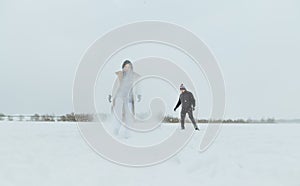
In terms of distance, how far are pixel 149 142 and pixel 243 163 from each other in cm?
264

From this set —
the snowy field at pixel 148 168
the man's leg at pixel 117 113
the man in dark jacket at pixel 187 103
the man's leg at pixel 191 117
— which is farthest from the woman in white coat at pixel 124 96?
the man's leg at pixel 191 117

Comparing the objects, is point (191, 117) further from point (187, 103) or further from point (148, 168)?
point (148, 168)

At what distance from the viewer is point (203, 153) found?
6160 mm

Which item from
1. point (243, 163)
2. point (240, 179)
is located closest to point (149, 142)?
point (243, 163)

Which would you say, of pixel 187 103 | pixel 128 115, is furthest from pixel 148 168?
pixel 187 103

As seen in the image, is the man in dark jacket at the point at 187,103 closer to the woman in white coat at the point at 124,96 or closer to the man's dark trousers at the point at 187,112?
the man's dark trousers at the point at 187,112

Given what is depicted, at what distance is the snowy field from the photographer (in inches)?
176

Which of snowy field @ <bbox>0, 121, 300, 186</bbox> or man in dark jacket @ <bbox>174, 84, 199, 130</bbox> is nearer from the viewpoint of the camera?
snowy field @ <bbox>0, 121, 300, 186</bbox>

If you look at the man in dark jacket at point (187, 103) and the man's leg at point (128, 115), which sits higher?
the man in dark jacket at point (187, 103)

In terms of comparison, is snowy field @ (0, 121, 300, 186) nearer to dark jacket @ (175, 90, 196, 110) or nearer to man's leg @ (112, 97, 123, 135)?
man's leg @ (112, 97, 123, 135)

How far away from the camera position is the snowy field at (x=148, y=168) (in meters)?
4.46

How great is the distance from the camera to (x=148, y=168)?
5164 millimetres

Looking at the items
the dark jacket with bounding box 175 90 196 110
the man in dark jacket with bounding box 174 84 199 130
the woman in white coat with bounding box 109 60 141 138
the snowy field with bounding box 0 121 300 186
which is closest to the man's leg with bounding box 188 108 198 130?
the man in dark jacket with bounding box 174 84 199 130

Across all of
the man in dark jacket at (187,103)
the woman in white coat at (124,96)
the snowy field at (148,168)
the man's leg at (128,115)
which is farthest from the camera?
the man in dark jacket at (187,103)
